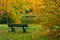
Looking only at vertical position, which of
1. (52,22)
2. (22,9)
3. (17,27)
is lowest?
(17,27)

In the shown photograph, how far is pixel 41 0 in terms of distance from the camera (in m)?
9.71

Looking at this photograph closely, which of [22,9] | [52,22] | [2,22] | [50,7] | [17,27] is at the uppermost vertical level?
[50,7]

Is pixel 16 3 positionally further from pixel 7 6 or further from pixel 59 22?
pixel 59 22

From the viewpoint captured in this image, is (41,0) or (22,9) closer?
(41,0)

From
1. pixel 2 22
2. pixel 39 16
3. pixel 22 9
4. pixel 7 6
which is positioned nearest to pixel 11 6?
pixel 7 6

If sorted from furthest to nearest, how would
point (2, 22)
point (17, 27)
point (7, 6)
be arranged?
1. point (2, 22)
2. point (17, 27)
3. point (7, 6)

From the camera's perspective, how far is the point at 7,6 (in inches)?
707

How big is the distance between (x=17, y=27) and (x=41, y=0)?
976cm

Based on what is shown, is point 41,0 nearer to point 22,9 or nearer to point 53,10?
point 53,10

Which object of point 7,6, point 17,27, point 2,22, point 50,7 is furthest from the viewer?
point 2,22

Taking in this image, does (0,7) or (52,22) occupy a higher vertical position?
(52,22)

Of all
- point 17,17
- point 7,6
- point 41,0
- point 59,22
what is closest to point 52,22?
point 59,22

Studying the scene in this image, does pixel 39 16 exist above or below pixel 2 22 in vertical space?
above

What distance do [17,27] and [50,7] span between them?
1006cm
